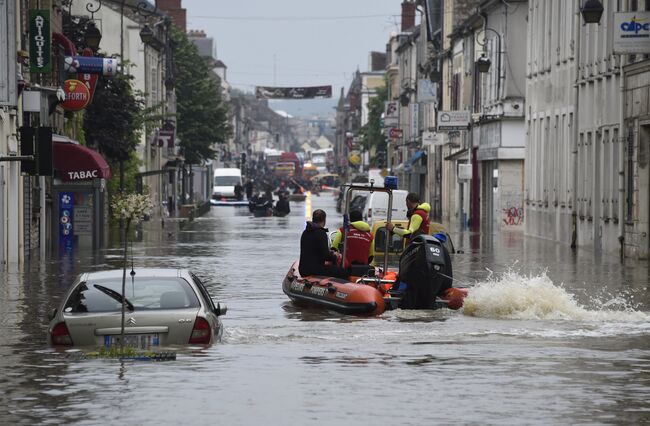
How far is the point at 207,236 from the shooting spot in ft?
193

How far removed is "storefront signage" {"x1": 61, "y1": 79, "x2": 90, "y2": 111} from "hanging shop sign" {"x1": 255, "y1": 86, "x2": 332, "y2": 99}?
120 m

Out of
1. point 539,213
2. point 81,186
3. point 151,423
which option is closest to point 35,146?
point 151,423

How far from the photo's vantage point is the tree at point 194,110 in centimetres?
11456

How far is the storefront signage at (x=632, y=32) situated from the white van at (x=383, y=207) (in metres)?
14.5

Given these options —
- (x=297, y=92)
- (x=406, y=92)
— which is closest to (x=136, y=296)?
(x=406, y=92)

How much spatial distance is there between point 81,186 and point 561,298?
77.9 feet

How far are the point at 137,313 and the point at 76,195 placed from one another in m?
30.0

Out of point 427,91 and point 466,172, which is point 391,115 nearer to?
point 427,91

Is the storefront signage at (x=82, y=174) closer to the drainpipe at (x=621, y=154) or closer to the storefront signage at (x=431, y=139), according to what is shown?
the drainpipe at (x=621, y=154)

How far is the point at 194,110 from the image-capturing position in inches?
4535

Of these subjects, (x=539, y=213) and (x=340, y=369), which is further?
(x=539, y=213)

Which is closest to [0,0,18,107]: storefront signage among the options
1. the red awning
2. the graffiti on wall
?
the red awning

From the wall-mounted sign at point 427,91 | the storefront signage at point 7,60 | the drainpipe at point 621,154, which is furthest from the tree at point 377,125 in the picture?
the storefront signage at point 7,60

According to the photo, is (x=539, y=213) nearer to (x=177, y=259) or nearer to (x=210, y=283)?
(x=177, y=259)
